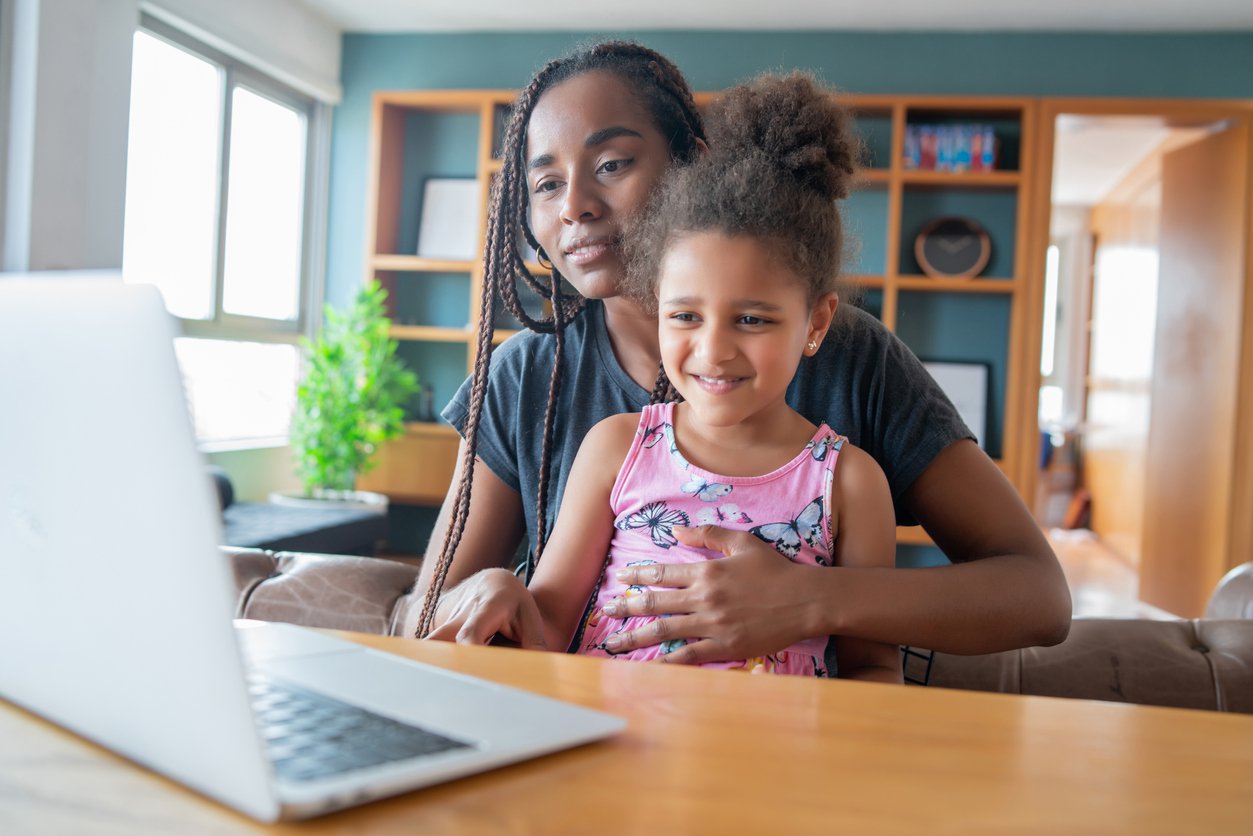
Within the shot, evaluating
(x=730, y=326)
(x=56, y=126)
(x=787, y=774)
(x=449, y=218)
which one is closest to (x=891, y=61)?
(x=449, y=218)

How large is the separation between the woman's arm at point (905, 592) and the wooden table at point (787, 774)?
1.08 ft

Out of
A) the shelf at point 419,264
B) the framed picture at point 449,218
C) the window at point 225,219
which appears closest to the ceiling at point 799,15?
the window at point 225,219

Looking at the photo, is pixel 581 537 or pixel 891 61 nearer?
pixel 581 537

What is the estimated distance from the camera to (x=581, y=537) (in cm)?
132

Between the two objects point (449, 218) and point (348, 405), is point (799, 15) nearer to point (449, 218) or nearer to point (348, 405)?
point (449, 218)

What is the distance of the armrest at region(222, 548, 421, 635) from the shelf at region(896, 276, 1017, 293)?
4.32m

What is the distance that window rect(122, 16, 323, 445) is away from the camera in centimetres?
493

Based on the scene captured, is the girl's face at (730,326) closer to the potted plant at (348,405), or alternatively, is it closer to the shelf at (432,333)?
the potted plant at (348,405)

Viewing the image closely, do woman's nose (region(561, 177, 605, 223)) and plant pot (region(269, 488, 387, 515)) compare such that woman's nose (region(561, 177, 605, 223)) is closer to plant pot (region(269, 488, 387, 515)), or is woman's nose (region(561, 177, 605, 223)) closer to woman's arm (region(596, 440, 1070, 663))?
woman's arm (region(596, 440, 1070, 663))

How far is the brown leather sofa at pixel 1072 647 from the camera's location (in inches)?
56.9

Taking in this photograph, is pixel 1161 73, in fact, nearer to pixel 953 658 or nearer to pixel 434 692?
pixel 953 658

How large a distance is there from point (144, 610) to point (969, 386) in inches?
220

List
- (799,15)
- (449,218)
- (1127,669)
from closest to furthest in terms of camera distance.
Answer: (1127,669), (799,15), (449,218)

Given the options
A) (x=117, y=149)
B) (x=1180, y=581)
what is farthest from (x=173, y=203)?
(x=1180, y=581)
